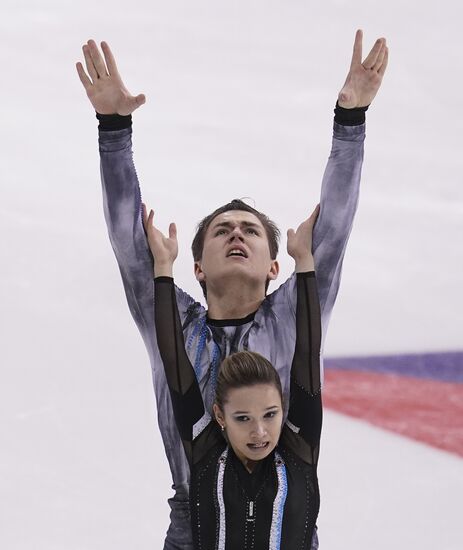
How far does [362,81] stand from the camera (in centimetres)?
341

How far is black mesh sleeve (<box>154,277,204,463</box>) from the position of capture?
10.3ft

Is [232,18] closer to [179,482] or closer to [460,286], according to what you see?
[460,286]

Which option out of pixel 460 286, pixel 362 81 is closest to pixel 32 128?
pixel 460 286

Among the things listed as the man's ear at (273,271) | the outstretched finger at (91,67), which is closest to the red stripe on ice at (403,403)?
the man's ear at (273,271)

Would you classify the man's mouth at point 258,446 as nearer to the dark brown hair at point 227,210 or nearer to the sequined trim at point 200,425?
the sequined trim at point 200,425

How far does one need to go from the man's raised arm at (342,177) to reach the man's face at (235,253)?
143mm

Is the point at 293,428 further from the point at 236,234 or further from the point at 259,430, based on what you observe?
the point at 236,234

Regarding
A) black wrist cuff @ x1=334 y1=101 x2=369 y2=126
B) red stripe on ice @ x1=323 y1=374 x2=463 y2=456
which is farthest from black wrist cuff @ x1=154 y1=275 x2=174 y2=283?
red stripe on ice @ x1=323 y1=374 x2=463 y2=456

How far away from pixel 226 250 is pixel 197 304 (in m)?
0.18

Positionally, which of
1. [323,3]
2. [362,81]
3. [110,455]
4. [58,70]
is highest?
[323,3]

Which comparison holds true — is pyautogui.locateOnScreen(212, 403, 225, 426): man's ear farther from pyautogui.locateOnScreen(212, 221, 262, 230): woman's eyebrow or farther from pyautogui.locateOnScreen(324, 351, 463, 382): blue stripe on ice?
pyautogui.locateOnScreen(324, 351, 463, 382): blue stripe on ice

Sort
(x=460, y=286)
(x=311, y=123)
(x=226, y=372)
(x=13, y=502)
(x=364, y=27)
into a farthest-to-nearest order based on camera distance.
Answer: (x=364, y=27), (x=311, y=123), (x=460, y=286), (x=13, y=502), (x=226, y=372)

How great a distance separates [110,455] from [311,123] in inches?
88.4

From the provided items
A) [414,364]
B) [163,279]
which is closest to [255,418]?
[163,279]
